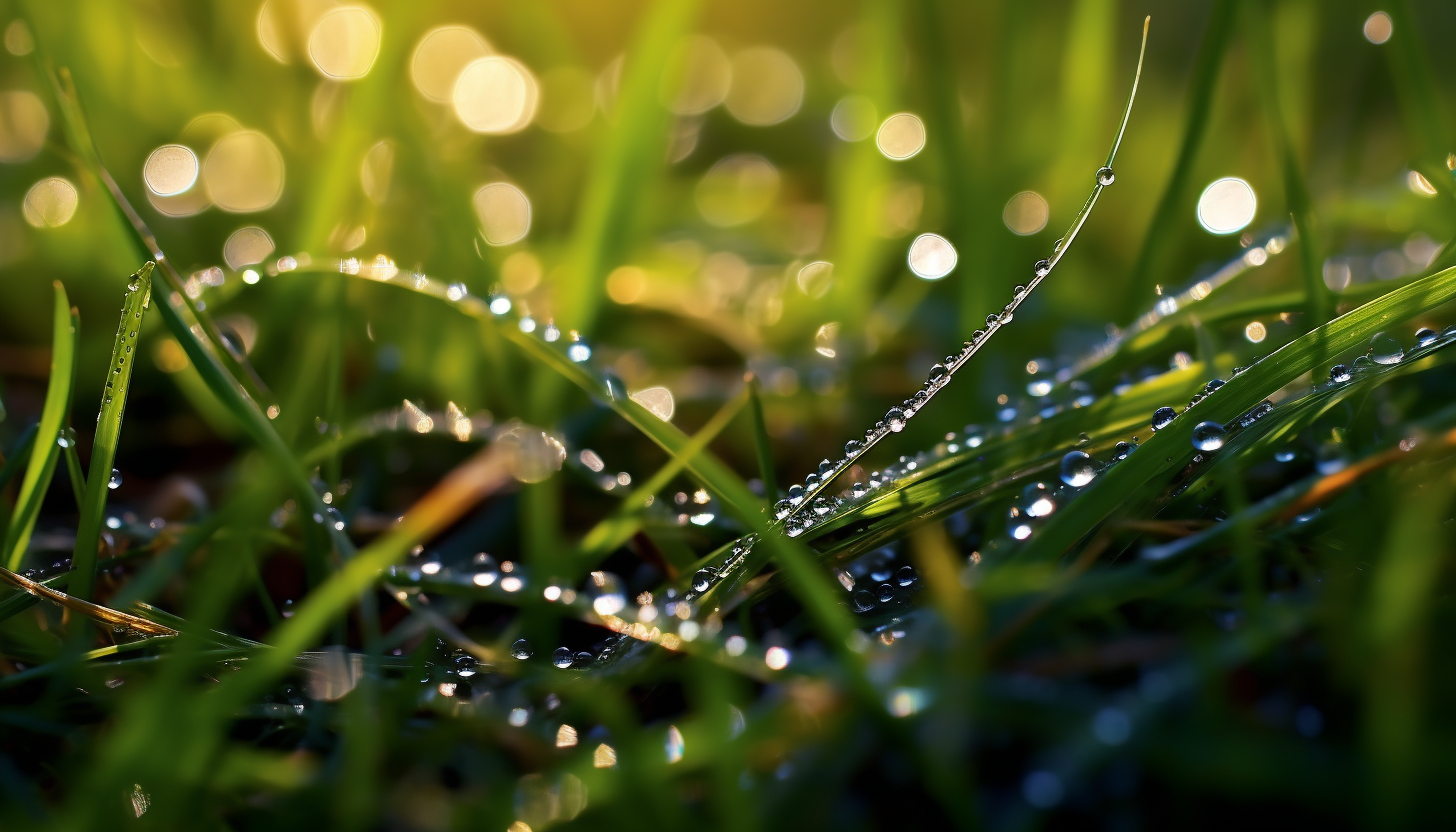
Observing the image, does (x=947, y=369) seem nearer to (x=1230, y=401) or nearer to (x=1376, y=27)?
(x=1230, y=401)

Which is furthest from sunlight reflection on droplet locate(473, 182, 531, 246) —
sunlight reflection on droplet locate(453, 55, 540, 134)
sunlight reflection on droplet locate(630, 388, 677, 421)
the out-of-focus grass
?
sunlight reflection on droplet locate(630, 388, 677, 421)

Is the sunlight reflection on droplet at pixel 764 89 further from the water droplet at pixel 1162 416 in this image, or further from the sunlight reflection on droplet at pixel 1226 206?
the water droplet at pixel 1162 416

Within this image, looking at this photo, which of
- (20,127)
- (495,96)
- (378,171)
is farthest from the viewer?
(495,96)

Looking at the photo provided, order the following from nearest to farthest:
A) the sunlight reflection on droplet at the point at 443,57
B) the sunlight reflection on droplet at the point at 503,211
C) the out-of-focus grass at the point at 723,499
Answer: the out-of-focus grass at the point at 723,499 → the sunlight reflection on droplet at the point at 503,211 → the sunlight reflection on droplet at the point at 443,57

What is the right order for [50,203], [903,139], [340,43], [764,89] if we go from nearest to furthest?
[50,203], [903,139], [340,43], [764,89]

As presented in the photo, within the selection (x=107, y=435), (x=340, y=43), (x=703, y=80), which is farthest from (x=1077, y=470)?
(x=703, y=80)

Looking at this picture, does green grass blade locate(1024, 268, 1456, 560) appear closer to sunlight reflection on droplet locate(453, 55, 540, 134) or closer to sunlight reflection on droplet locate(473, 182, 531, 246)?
sunlight reflection on droplet locate(473, 182, 531, 246)

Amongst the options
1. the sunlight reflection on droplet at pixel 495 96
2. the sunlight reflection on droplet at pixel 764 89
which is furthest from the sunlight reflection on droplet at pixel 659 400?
the sunlight reflection on droplet at pixel 764 89
